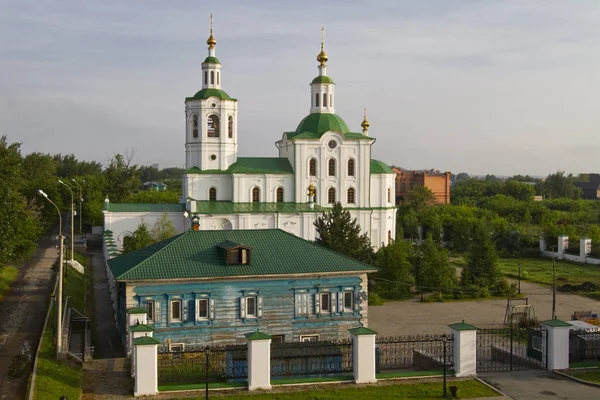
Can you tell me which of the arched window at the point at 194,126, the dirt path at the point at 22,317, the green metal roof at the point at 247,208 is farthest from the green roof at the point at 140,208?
the dirt path at the point at 22,317

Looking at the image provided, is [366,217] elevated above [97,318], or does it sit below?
above

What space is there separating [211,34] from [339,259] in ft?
90.4

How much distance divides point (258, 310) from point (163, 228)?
21.3 metres

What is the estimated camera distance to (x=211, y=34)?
43094 mm

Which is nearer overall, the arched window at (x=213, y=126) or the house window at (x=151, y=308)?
the house window at (x=151, y=308)

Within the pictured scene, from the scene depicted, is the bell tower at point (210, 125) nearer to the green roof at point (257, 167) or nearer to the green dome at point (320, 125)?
the green roof at point (257, 167)

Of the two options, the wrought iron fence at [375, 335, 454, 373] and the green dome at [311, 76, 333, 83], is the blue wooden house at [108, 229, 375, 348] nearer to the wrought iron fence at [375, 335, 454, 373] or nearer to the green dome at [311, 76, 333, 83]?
the wrought iron fence at [375, 335, 454, 373]

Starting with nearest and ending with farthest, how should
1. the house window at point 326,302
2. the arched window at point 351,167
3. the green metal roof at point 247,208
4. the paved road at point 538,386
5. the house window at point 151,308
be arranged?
the paved road at point 538,386
the house window at point 151,308
the house window at point 326,302
the green metal roof at point 247,208
the arched window at point 351,167

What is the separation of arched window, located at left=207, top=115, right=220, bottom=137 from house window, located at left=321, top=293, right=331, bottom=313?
81.9 ft

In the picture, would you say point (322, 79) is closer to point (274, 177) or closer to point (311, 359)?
point (274, 177)

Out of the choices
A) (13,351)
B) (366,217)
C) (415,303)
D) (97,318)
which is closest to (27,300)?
(97,318)

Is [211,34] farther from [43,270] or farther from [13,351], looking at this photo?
[13,351]

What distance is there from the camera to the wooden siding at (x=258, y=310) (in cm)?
1770

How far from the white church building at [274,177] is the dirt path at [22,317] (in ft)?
29.3
